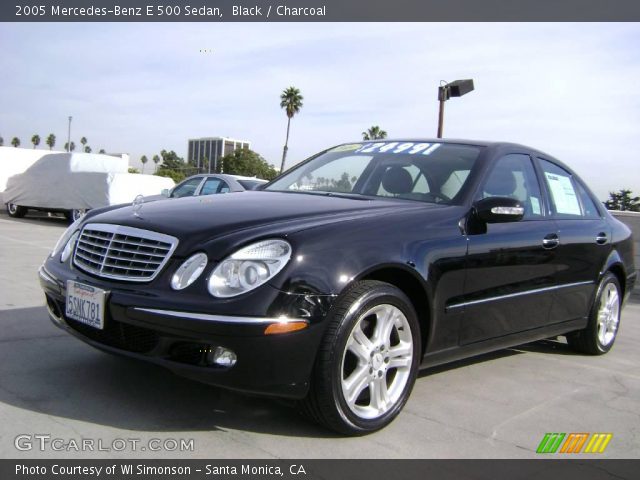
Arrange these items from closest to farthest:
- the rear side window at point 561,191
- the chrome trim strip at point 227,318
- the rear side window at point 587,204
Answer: the chrome trim strip at point 227,318 → the rear side window at point 561,191 → the rear side window at point 587,204

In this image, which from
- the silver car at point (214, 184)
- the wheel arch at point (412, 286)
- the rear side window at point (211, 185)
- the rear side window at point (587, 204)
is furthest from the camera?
the rear side window at point (211, 185)

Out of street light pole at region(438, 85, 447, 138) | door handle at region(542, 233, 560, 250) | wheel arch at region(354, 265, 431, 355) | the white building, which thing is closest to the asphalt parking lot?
wheel arch at region(354, 265, 431, 355)

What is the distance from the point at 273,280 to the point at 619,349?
4123 millimetres

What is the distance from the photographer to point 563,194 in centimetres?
503

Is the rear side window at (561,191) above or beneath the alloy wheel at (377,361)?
above

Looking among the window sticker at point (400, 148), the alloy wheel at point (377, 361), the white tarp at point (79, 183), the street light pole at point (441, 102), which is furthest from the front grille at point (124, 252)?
the white tarp at point (79, 183)

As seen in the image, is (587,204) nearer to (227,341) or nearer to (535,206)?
(535,206)

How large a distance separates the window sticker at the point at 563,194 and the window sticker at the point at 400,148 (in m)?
0.94

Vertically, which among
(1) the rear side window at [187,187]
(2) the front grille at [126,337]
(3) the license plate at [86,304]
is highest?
(1) the rear side window at [187,187]

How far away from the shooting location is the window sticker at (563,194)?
16.0 feet

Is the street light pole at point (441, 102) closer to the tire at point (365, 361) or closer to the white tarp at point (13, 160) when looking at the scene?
the tire at point (365, 361)

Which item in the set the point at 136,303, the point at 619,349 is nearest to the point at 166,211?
the point at 136,303
